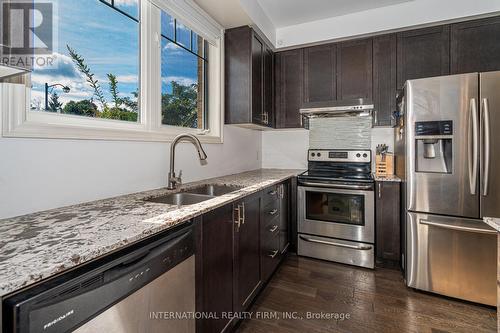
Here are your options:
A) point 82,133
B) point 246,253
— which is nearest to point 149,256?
point 82,133

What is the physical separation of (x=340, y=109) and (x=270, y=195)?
53.5 inches

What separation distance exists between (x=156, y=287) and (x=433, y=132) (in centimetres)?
229

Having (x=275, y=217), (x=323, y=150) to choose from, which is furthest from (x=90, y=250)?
(x=323, y=150)

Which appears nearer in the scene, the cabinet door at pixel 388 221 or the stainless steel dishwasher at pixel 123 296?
the stainless steel dishwasher at pixel 123 296

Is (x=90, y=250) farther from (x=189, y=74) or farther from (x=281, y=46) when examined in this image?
(x=281, y=46)

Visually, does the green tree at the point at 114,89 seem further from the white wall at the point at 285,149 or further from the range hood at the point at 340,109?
the white wall at the point at 285,149

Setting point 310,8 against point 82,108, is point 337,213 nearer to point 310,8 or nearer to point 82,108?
point 310,8

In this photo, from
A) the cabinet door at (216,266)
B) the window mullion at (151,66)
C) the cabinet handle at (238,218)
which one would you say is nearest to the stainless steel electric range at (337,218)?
the cabinet handle at (238,218)

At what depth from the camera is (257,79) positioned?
277cm

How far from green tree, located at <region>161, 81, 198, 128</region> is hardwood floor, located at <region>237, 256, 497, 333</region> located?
1.64 m

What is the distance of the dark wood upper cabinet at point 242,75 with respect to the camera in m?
2.62

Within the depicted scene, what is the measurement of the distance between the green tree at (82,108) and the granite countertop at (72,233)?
515mm

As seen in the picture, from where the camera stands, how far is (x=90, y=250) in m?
0.74

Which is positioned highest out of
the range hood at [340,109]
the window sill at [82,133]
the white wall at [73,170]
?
the range hood at [340,109]
